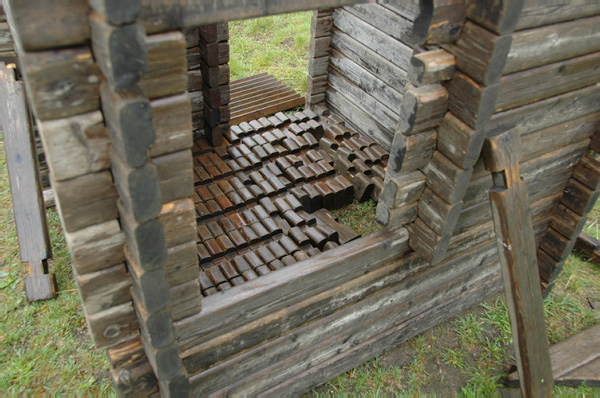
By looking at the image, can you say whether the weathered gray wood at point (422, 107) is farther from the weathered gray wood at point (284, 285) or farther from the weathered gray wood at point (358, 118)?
the weathered gray wood at point (358, 118)

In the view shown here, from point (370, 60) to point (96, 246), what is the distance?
403 cm

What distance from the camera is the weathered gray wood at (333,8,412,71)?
16.7 ft

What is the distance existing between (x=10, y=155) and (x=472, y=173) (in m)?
3.88

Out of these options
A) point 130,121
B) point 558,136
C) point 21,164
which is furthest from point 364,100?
point 130,121

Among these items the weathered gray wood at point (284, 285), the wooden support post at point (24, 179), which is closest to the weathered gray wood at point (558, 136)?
the weathered gray wood at point (284, 285)

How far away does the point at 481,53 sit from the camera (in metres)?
2.59

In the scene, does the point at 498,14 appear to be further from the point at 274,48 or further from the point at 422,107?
the point at 274,48

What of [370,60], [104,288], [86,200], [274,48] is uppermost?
[86,200]

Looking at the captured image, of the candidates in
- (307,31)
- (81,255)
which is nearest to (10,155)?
(81,255)

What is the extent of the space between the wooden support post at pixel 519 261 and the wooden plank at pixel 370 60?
220 cm

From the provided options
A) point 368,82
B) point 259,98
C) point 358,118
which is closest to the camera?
point 368,82

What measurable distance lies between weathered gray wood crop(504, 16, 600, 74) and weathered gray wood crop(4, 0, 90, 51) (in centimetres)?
213

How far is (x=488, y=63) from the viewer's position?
8.45ft

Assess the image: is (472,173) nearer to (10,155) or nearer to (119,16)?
(119,16)
